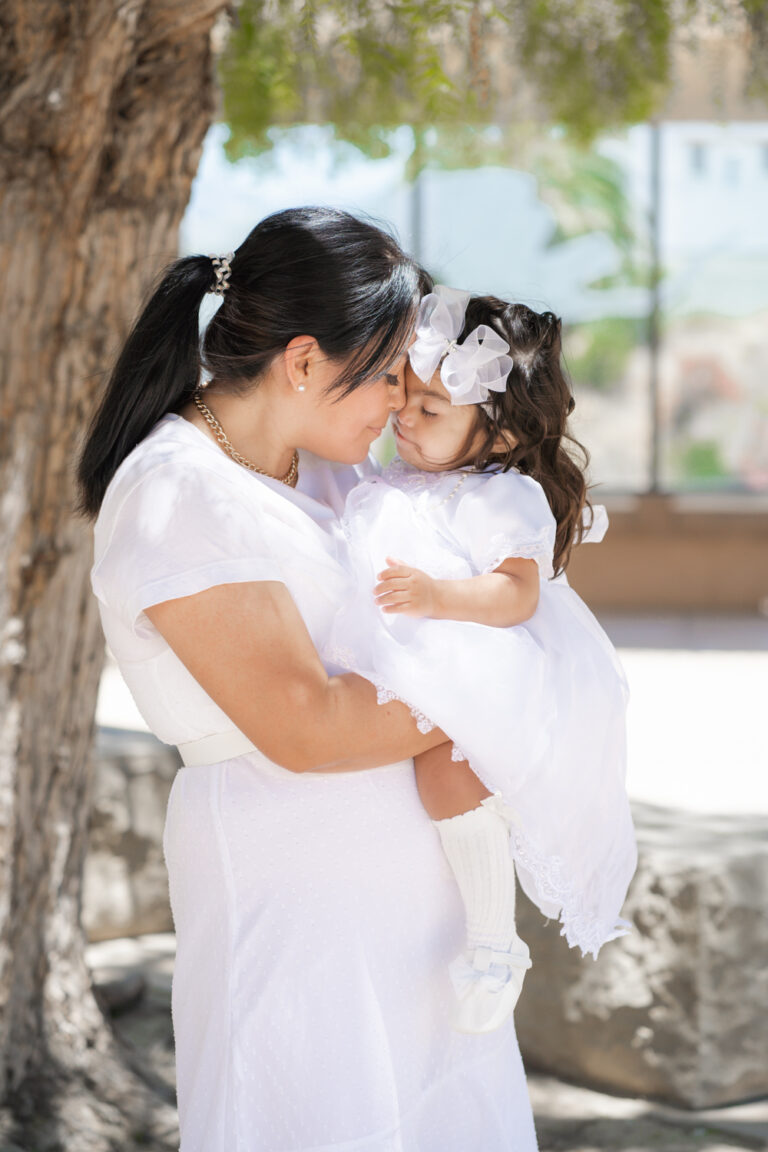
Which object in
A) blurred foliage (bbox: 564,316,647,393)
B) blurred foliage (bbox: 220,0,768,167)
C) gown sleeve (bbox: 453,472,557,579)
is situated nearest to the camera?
gown sleeve (bbox: 453,472,557,579)

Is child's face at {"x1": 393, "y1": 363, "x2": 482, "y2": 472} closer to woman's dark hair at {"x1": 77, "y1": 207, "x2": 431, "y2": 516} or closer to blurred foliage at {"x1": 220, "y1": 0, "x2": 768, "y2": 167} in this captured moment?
woman's dark hair at {"x1": 77, "y1": 207, "x2": 431, "y2": 516}

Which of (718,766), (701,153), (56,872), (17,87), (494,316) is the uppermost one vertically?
(701,153)

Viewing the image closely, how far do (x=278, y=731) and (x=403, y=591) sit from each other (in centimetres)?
28

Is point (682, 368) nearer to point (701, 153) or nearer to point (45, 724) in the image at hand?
point (701, 153)

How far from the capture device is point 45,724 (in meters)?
3.02

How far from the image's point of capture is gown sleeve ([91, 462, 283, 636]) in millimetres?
1592

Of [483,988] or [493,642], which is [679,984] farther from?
[493,642]

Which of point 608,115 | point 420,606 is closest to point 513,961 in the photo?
Result: point 420,606

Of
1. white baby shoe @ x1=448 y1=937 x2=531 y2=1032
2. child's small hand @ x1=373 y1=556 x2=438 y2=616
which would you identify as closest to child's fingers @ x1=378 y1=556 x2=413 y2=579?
child's small hand @ x1=373 y1=556 x2=438 y2=616

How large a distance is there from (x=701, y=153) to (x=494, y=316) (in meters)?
8.51

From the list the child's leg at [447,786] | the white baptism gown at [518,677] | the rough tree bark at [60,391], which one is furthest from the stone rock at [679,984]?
the child's leg at [447,786]

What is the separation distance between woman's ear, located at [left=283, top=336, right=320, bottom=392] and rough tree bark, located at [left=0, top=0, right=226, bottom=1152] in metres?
1.13

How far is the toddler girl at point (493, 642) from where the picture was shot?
174 centimetres

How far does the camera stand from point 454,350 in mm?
1974
